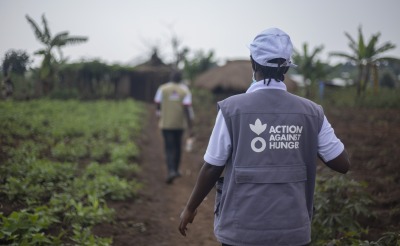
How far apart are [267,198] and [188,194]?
4.15 m

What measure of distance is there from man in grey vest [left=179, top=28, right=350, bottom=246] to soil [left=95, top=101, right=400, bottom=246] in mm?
1869

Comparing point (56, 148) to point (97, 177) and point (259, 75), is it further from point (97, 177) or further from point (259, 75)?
point (259, 75)

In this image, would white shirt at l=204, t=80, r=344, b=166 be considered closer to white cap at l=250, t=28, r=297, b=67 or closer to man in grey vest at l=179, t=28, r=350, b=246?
man in grey vest at l=179, t=28, r=350, b=246

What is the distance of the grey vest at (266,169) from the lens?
6.25ft

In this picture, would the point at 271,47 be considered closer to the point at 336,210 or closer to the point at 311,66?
the point at 336,210

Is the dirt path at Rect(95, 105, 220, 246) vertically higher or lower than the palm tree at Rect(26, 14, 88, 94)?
lower

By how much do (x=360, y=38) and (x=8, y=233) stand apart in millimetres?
15939

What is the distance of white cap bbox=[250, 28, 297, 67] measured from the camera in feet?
6.48

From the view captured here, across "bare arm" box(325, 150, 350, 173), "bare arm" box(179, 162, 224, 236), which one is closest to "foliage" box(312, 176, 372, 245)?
"bare arm" box(325, 150, 350, 173)

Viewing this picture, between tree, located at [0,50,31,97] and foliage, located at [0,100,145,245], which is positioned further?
tree, located at [0,50,31,97]

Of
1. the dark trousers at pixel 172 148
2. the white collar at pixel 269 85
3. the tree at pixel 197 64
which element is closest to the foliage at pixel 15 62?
the dark trousers at pixel 172 148

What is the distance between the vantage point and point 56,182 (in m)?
4.93

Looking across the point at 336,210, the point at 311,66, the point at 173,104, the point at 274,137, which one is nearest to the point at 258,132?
the point at 274,137

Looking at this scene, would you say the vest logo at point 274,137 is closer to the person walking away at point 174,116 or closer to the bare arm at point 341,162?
the bare arm at point 341,162
